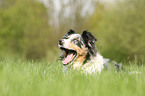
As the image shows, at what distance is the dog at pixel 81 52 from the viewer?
5.04m

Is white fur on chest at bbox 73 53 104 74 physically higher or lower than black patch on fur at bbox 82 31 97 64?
lower

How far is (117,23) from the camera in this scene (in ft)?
68.2

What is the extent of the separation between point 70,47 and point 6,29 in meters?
24.9

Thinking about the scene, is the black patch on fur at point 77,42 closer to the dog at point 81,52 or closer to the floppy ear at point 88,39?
the dog at point 81,52

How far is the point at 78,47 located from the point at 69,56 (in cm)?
35

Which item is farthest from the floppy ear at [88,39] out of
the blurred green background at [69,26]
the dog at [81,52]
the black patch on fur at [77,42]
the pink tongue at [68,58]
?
the blurred green background at [69,26]

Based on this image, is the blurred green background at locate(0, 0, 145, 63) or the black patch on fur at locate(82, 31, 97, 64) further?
the blurred green background at locate(0, 0, 145, 63)

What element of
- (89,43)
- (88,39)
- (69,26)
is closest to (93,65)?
(89,43)

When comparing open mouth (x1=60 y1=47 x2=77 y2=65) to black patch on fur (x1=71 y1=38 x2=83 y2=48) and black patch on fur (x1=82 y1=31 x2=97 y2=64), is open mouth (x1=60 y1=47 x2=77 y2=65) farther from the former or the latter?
black patch on fur (x1=82 y1=31 x2=97 y2=64)

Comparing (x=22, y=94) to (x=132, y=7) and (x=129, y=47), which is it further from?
(x=132, y=7)

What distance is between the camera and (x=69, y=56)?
17.0 feet

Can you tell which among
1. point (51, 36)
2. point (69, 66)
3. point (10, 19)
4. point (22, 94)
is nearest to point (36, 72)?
point (69, 66)

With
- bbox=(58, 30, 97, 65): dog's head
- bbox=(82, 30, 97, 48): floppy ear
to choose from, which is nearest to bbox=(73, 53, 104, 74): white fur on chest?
bbox=(58, 30, 97, 65): dog's head

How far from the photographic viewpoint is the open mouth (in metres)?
5.06
